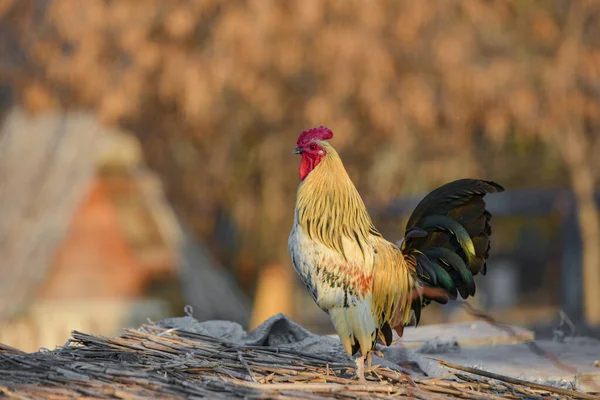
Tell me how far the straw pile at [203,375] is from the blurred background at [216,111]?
4.89 metres

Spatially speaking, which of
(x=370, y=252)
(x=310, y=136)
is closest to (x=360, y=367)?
(x=370, y=252)

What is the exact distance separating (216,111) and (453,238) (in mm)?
7521

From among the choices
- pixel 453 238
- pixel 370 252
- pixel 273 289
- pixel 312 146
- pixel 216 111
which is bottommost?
pixel 370 252

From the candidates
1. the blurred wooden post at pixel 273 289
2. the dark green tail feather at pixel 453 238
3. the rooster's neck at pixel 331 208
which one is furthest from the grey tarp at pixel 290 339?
the blurred wooden post at pixel 273 289

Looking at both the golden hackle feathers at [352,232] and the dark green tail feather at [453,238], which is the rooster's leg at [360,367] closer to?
the golden hackle feathers at [352,232]

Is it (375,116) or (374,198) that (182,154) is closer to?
(374,198)

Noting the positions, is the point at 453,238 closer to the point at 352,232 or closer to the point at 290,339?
the point at 352,232

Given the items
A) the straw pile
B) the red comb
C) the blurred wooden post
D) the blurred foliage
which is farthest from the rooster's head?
the blurred wooden post

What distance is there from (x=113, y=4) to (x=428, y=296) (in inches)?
289

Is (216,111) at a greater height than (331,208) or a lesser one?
greater

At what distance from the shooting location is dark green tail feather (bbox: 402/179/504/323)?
143 inches

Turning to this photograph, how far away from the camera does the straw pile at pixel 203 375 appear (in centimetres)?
311

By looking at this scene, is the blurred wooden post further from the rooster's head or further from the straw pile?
the rooster's head

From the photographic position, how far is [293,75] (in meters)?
10.9
